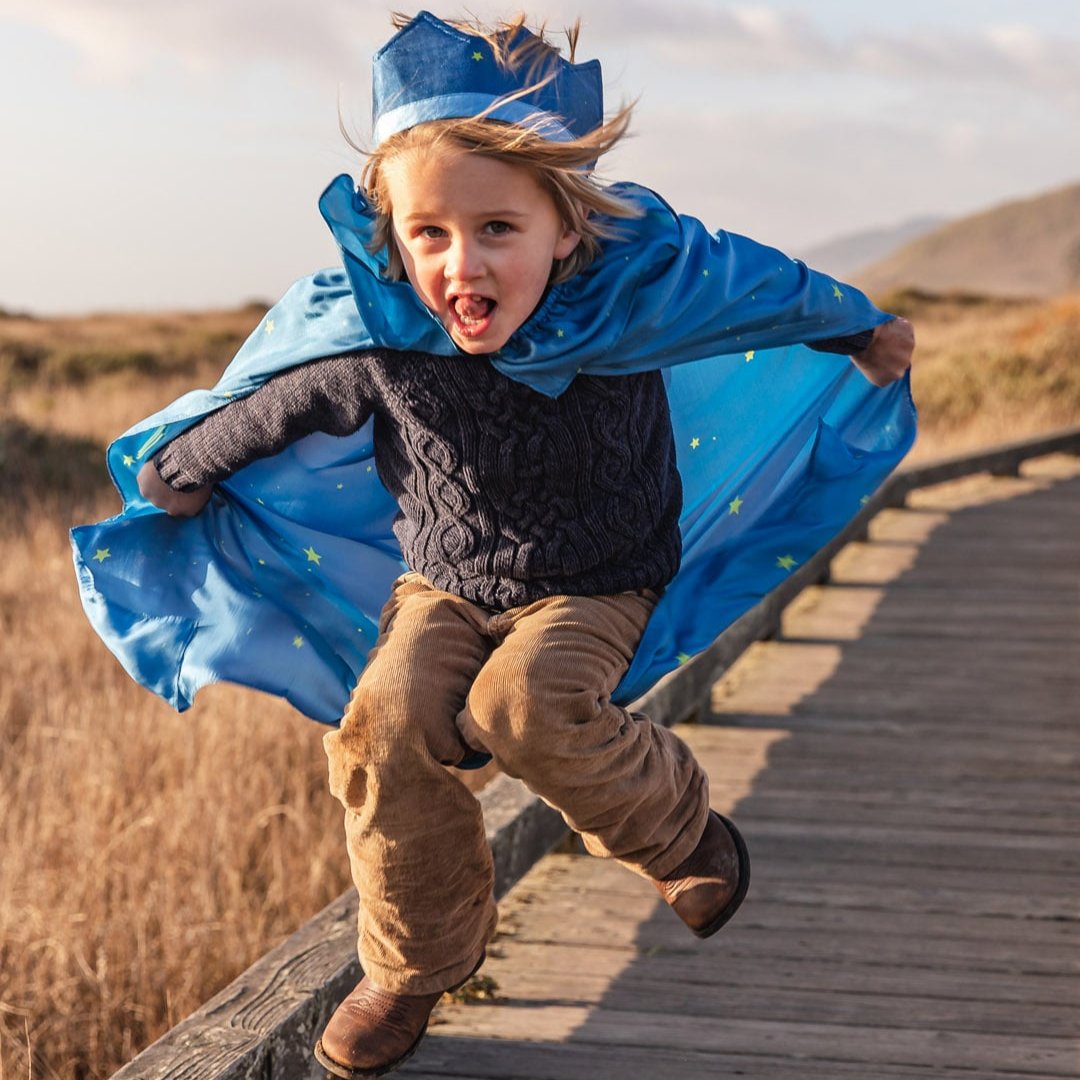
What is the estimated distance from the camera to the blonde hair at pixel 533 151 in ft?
7.43

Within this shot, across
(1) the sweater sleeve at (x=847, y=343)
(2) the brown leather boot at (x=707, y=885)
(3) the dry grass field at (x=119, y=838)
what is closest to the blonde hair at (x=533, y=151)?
(1) the sweater sleeve at (x=847, y=343)

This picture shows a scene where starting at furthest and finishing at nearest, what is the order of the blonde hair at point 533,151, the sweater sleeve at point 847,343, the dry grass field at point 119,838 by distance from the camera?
the dry grass field at point 119,838
the sweater sleeve at point 847,343
the blonde hair at point 533,151

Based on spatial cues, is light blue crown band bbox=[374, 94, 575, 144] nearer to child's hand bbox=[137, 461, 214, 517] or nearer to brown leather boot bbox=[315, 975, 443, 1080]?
child's hand bbox=[137, 461, 214, 517]

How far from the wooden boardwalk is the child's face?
54.3 inches

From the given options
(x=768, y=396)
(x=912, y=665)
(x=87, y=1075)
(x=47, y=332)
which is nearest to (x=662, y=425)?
(x=768, y=396)

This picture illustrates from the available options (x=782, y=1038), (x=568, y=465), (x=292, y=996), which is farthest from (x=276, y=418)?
(x=782, y=1038)

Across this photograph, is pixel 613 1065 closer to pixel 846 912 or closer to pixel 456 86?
pixel 846 912

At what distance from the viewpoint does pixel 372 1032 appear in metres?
2.46

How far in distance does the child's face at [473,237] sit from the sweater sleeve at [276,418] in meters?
0.22

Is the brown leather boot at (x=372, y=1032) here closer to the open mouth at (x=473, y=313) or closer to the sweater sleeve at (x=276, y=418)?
the sweater sleeve at (x=276, y=418)

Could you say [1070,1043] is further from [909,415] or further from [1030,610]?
[1030,610]

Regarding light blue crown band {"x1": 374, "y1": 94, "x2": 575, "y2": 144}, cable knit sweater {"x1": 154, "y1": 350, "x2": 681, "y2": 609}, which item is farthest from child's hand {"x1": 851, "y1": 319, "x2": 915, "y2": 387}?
light blue crown band {"x1": 374, "y1": 94, "x2": 575, "y2": 144}

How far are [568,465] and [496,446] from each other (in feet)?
0.39

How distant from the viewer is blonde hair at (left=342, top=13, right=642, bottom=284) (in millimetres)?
2266
